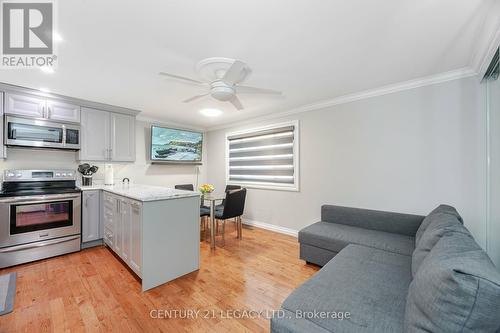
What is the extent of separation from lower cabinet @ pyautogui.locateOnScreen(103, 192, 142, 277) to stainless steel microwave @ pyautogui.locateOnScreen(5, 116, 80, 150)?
1.05 metres

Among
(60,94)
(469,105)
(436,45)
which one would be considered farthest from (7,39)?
(469,105)

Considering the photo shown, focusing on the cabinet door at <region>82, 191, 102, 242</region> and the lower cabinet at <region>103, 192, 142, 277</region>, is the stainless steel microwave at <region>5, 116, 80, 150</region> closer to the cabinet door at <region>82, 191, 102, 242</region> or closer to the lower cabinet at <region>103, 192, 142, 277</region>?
the cabinet door at <region>82, 191, 102, 242</region>

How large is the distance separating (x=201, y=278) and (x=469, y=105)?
3726 mm

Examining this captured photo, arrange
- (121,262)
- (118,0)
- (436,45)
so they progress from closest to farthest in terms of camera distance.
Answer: (118,0), (436,45), (121,262)

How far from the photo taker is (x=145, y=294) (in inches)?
85.0

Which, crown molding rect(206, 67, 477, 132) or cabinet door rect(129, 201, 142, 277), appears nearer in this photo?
cabinet door rect(129, 201, 142, 277)

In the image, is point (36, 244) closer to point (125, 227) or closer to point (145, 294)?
point (125, 227)

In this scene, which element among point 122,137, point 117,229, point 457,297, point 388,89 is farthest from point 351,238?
point 122,137

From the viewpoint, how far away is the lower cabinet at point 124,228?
2.30 metres

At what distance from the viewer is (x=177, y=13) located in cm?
156

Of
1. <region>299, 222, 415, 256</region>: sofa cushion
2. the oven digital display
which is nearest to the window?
<region>299, 222, 415, 256</region>: sofa cushion

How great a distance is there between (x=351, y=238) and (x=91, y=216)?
3.83 metres

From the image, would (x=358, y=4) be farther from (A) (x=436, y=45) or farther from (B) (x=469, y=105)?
(B) (x=469, y=105)

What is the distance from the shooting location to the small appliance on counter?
11.8ft
